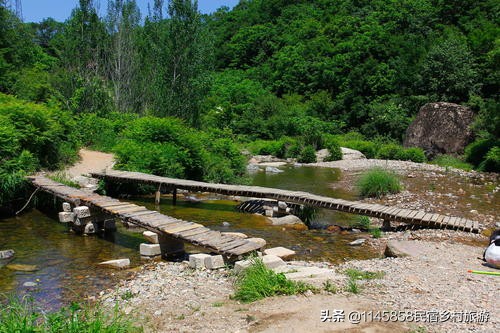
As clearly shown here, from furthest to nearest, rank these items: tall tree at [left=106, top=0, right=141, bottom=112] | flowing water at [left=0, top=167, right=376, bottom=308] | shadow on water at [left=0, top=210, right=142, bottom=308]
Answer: tall tree at [left=106, top=0, right=141, bottom=112], flowing water at [left=0, top=167, right=376, bottom=308], shadow on water at [left=0, top=210, right=142, bottom=308]

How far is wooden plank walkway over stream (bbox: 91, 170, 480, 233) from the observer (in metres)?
9.47

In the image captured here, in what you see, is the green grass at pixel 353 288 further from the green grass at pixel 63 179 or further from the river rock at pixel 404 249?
the green grass at pixel 63 179

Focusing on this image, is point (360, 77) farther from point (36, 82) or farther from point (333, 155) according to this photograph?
point (36, 82)

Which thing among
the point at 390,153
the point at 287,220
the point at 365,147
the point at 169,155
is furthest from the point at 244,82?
the point at 287,220

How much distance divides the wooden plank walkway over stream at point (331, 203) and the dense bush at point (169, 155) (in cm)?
118

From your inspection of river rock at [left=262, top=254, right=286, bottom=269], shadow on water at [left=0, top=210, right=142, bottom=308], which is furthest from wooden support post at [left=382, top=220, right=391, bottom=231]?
shadow on water at [left=0, top=210, right=142, bottom=308]

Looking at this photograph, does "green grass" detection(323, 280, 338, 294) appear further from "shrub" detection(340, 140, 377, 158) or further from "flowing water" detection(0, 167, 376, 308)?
"shrub" detection(340, 140, 377, 158)

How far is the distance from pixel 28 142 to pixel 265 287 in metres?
11.0

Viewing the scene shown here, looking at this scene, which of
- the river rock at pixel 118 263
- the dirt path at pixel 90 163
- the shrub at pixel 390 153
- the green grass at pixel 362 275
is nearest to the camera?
the green grass at pixel 362 275

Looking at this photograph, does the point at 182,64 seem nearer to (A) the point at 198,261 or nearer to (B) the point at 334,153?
(B) the point at 334,153

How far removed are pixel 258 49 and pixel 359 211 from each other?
53.9m

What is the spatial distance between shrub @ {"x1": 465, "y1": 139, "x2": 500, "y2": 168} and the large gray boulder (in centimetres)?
228

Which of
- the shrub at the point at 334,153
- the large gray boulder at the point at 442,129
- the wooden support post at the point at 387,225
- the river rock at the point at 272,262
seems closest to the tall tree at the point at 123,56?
the shrub at the point at 334,153

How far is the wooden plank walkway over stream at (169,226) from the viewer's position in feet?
22.0
